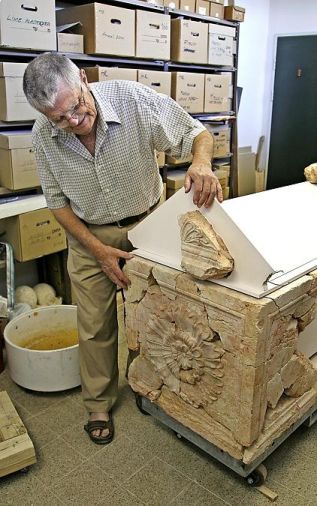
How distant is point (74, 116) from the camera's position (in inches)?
55.7

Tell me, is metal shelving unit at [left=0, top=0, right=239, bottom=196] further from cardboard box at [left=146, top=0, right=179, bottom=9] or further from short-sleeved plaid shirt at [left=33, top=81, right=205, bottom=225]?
short-sleeved plaid shirt at [left=33, top=81, right=205, bottom=225]

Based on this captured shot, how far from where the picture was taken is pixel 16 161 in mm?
2312

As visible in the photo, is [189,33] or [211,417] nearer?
[211,417]

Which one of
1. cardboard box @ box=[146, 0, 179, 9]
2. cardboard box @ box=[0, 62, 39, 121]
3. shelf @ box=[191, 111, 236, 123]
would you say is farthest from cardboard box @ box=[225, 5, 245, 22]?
cardboard box @ box=[0, 62, 39, 121]

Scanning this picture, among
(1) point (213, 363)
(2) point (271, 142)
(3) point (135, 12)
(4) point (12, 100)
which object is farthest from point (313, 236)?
(2) point (271, 142)

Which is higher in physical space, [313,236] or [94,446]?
[313,236]

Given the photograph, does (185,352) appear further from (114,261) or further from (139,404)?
(139,404)

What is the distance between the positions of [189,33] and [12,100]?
1539 mm

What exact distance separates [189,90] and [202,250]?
223 centimetres

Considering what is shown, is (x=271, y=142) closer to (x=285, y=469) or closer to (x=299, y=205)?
(x=299, y=205)

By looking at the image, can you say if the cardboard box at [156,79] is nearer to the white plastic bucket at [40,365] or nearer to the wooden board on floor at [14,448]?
the white plastic bucket at [40,365]

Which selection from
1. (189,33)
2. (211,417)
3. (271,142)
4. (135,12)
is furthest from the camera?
(271,142)

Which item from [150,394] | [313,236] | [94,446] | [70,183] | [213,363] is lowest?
[94,446]

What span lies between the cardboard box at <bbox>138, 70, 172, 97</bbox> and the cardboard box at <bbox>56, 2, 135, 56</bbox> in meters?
0.17
